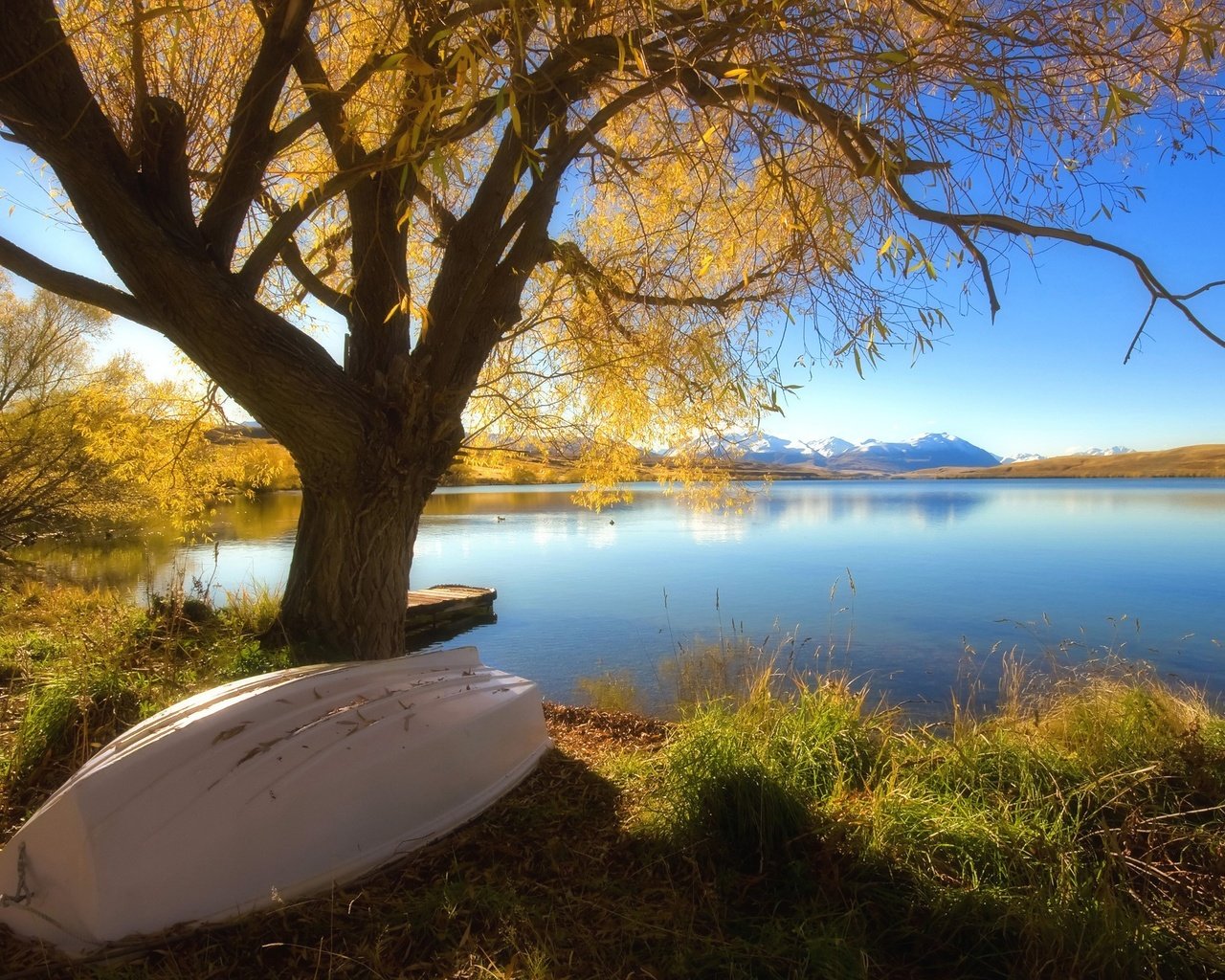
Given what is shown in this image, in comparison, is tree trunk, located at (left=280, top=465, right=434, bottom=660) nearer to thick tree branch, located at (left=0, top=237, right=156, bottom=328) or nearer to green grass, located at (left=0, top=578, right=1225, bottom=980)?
green grass, located at (left=0, top=578, right=1225, bottom=980)

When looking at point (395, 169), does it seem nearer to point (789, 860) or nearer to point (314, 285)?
point (314, 285)

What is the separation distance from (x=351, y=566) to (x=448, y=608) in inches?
303

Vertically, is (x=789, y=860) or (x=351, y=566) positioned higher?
(x=351, y=566)

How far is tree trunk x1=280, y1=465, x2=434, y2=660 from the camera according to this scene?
4.16 m

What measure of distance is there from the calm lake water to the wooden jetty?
40cm

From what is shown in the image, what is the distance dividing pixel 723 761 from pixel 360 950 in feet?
4.53

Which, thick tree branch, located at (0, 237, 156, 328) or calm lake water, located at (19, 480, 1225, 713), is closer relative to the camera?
thick tree branch, located at (0, 237, 156, 328)

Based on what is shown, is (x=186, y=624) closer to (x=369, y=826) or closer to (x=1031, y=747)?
(x=369, y=826)

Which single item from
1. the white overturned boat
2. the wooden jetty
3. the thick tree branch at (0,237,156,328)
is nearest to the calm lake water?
the wooden jetty

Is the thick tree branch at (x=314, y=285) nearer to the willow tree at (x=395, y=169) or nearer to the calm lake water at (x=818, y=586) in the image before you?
the willow tree at (x=395, y=169)

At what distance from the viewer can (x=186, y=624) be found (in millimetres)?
4980

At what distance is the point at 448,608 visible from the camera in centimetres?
1167

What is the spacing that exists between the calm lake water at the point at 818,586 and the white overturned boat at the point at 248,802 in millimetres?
2655

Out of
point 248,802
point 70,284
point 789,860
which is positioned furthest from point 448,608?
point 789,860
